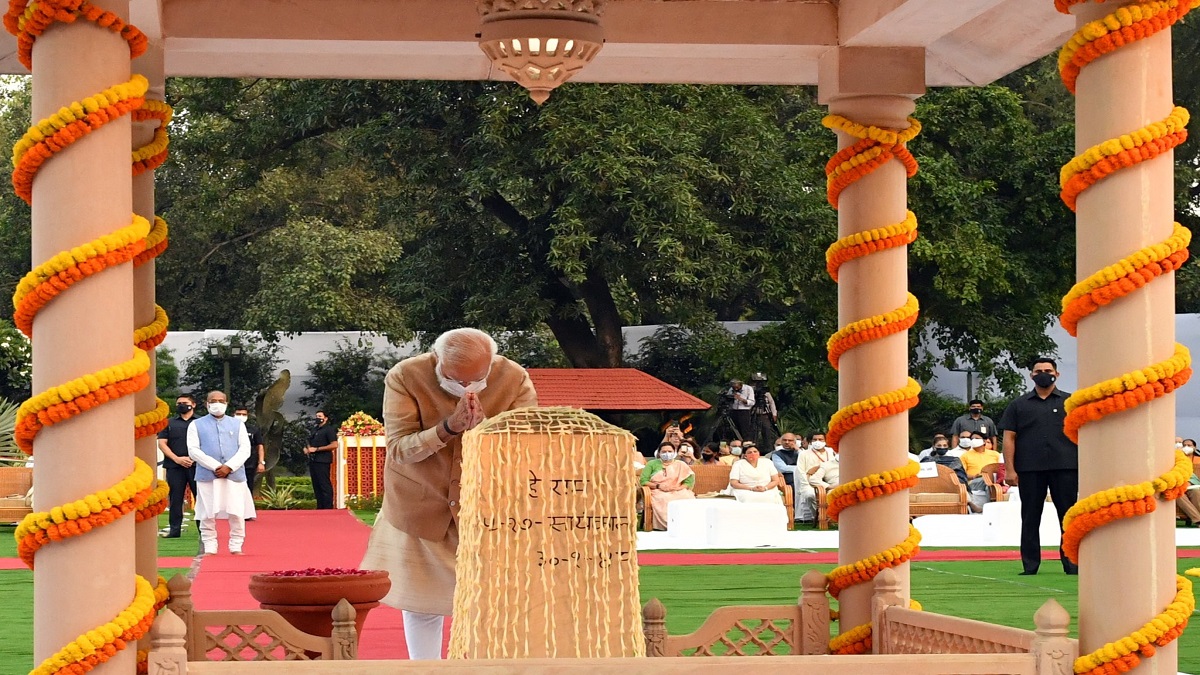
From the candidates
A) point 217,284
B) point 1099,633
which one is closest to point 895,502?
point 1099,633

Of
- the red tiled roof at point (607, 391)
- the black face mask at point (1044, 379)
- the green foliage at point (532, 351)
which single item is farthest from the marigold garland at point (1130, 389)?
the green foliage at point (532, 351)

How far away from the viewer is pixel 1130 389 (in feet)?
17.5

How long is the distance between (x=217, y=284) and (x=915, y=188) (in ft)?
60.6

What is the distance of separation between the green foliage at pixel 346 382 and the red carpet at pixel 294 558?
9.74 metres

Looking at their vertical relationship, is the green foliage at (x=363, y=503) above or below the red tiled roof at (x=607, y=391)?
below

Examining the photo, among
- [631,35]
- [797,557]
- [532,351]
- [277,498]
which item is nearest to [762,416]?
[532,351]

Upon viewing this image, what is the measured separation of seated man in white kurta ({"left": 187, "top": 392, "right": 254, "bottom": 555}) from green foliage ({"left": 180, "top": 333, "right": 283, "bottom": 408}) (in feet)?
59.8

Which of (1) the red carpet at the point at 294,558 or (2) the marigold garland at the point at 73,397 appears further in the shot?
(1) the red carpet at the point at 294,558

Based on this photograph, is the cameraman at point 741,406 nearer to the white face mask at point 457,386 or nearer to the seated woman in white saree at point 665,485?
the seated woman in white saree at point 665,485

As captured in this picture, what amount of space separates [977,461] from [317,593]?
18003mm

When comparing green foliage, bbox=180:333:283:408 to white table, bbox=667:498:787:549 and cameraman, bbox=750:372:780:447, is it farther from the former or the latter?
white table, bbox=667:498:787:549

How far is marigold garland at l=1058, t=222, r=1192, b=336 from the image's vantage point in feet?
17.6

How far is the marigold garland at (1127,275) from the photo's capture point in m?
5.36

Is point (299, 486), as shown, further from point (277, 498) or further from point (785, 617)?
point (785, 617)
